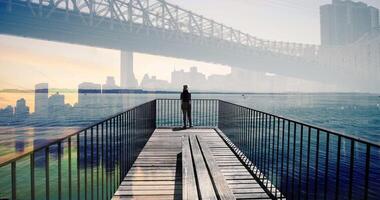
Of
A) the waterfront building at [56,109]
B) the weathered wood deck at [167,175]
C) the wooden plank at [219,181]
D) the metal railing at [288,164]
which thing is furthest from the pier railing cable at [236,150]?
the waterfront building at [56,109]

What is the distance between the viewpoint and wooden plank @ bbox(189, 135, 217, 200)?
11.3ft

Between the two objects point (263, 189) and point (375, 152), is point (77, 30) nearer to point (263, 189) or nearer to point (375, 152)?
point (375, 152)

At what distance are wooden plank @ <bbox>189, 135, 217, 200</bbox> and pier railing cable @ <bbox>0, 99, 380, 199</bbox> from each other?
111cm

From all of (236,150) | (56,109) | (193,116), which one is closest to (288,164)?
(236,150)

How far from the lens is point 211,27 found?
11238cm

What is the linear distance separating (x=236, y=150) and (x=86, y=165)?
18.1 feet

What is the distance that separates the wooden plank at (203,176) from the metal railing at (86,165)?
1.27 metres

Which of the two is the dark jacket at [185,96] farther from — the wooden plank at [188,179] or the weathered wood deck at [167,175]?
the wooden plank at [188,179]

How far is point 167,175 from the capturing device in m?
5.97

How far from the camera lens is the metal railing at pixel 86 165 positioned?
9.64ft

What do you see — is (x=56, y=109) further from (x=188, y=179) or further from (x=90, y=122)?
(x=188, y=179)

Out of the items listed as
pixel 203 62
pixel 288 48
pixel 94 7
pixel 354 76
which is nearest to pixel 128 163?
pixel 94 7

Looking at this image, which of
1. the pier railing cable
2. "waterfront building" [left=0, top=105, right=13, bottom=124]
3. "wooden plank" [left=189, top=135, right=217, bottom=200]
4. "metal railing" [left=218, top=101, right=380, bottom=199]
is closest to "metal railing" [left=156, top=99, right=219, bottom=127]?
the pier railing cable

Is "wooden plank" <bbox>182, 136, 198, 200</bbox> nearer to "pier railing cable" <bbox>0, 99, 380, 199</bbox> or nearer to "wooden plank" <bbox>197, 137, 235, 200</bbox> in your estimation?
"wooden plank" <bbox>197, 137, 235, 200</bbox>
